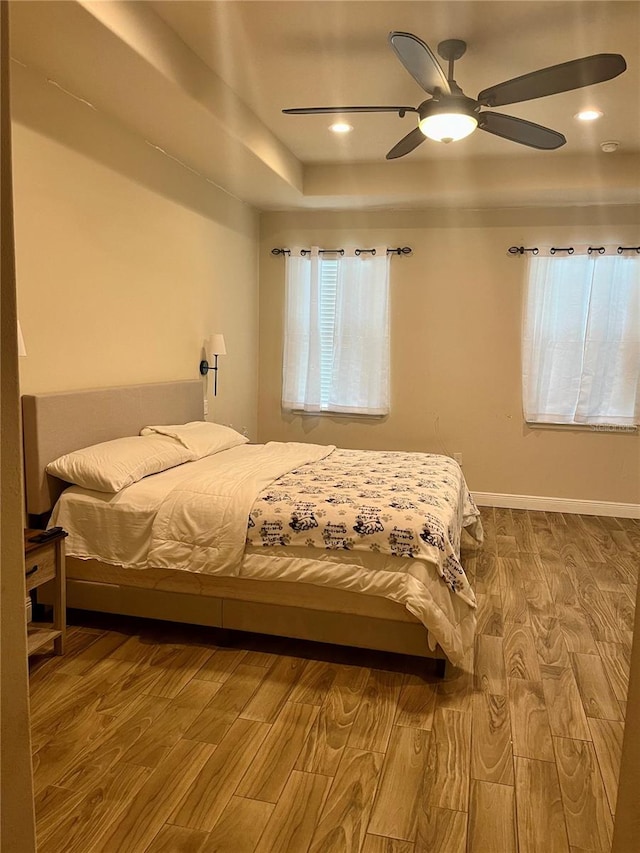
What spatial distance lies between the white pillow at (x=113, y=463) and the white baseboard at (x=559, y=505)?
10.5ft

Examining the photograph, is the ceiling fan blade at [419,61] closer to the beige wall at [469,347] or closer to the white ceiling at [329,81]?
the white ceiling at [329,81]

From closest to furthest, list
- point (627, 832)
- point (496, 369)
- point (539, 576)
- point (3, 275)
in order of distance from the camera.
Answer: point (3, 275), point (627, 832), point (539, 576), point (496, 369)

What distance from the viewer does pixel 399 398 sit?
571 centimetres

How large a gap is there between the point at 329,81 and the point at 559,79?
134 centimetres

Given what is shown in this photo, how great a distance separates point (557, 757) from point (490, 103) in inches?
104

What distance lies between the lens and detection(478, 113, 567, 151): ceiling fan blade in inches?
117

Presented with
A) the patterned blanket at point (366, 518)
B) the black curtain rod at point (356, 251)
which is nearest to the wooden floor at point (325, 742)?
the patterned blanket at point (366, 518)

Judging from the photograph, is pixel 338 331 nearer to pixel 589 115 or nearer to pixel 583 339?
pixel 583 339

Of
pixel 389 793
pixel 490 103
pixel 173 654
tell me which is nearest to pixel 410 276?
pixel 490 103

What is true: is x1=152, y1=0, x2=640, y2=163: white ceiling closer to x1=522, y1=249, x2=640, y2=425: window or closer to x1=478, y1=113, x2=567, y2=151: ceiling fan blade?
x1=478, y1=113, x2=567, y2=151: ceiling fan blade

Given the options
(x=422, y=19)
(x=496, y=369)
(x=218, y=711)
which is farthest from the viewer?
(x=496, y=369)

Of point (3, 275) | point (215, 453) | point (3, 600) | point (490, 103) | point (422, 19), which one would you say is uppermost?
point (422, 19)

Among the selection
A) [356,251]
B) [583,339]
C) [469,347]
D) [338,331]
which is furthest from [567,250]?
[338,331]

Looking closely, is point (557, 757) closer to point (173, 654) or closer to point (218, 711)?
point (218, 711)
